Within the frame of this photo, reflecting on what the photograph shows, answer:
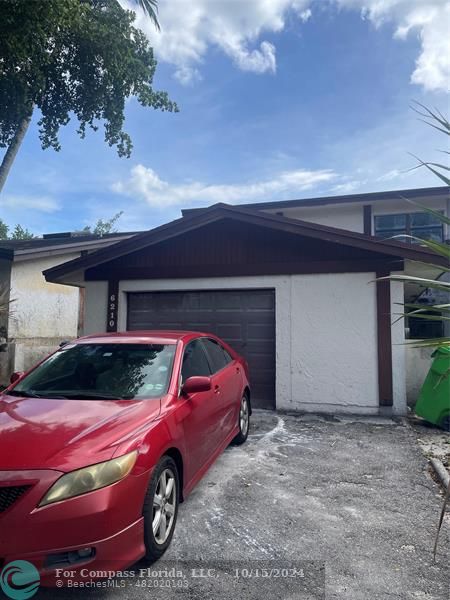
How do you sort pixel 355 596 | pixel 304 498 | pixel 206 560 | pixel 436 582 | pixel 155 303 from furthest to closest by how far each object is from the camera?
pixel 155 303
pixel 304 498
pixel 206 560
pixel 436 582
pixel 355 596

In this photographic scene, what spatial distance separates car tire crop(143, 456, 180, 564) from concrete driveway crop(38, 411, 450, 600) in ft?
0.53

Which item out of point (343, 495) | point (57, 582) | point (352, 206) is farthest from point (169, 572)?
point (352, 206)

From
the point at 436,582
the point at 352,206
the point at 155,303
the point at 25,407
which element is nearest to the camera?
the point at 436,582

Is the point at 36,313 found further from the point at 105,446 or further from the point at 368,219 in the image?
the point at 105,446

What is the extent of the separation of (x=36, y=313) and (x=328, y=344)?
9474 millimetres

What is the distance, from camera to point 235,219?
7992 mm

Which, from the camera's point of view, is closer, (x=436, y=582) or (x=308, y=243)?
(x=436, y=582)

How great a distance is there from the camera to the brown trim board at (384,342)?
7195 mm

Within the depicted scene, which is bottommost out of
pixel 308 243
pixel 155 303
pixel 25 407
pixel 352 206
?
pixel 25 407

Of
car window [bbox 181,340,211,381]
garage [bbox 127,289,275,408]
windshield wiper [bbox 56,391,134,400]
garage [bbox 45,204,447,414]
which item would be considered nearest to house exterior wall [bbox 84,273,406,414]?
garage [bbox 45,204,447,414]

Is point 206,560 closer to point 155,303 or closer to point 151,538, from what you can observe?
point 151,538

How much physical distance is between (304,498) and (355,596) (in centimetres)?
141

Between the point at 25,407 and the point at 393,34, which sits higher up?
the point at 393,34

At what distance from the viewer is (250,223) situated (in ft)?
26.0
